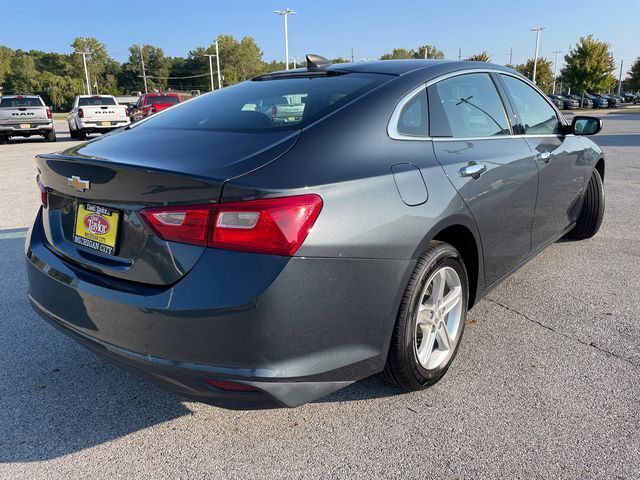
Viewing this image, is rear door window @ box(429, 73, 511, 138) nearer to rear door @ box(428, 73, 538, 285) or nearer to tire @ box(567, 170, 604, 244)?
rear door @ box(428, 73, 538, 285)

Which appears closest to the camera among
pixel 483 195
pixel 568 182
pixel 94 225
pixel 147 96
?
pixel 94 225

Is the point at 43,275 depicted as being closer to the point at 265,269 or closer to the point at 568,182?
the point at 265,269

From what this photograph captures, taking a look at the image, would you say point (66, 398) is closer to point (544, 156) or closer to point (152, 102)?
point (544, 156)

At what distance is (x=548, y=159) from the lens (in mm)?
3643

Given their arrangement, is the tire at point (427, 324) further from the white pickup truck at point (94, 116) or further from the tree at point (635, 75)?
the tree at point (635, 75)

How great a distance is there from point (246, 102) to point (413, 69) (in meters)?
0.92

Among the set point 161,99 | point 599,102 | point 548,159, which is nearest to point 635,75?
point 599,102

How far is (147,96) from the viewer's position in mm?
23172

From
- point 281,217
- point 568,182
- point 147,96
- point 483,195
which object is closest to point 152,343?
point 281,217

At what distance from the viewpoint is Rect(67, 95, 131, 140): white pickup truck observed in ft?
62.5

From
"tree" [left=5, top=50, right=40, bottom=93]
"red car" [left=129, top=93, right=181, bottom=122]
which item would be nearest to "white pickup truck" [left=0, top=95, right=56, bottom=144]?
"red car" [left=129, top=93, right=181, bottom=122]

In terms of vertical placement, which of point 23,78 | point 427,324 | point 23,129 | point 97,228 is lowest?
point 427,324

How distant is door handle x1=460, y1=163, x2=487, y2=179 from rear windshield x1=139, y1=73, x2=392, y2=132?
0.61m

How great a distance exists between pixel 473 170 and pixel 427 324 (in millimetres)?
832
